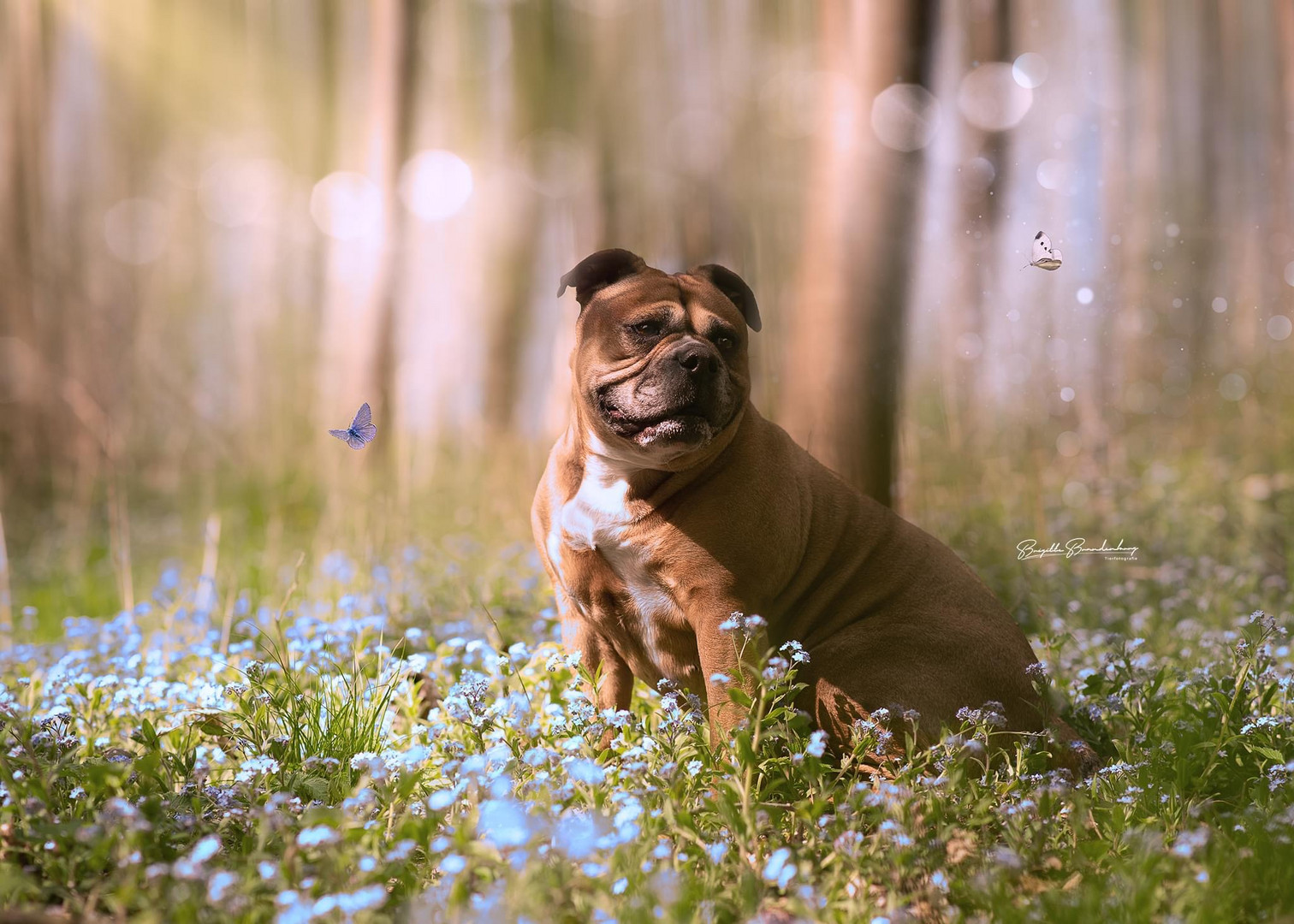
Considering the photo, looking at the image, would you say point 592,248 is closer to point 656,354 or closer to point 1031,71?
point 1031,71

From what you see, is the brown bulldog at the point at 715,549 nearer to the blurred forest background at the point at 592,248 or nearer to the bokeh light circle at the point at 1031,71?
the blurred forest background at the point at 592,248

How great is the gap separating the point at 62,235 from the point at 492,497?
23.8 feet

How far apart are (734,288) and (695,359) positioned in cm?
56

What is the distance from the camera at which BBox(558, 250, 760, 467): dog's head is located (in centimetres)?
268

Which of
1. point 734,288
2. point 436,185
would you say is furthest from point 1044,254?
point 436,185

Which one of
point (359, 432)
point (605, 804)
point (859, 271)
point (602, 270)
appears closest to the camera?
point (605, 804)

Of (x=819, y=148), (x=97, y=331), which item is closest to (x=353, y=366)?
(x=97, y=331)

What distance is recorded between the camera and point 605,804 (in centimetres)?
233

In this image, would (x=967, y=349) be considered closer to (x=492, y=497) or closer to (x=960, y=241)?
(x=960, y=241)

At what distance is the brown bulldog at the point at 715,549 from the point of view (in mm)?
2732

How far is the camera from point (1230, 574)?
4.59 metres

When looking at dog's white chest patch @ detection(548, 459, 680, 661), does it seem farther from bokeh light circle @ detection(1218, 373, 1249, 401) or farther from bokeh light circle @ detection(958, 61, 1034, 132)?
bokeh light circle @ detection(1218, 373, 1249, 401)

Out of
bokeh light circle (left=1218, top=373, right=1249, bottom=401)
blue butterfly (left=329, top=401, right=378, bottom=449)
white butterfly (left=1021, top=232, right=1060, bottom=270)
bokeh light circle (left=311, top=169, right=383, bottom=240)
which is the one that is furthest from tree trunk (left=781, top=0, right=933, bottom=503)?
bokeh light circle (left=311, top=169, right=383, bottom=240)

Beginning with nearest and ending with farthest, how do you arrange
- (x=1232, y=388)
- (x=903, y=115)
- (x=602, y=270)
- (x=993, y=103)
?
(x=602, y=270) → (x=903, y=115) → (x=993, y=103) → (x=1232, y=388)
